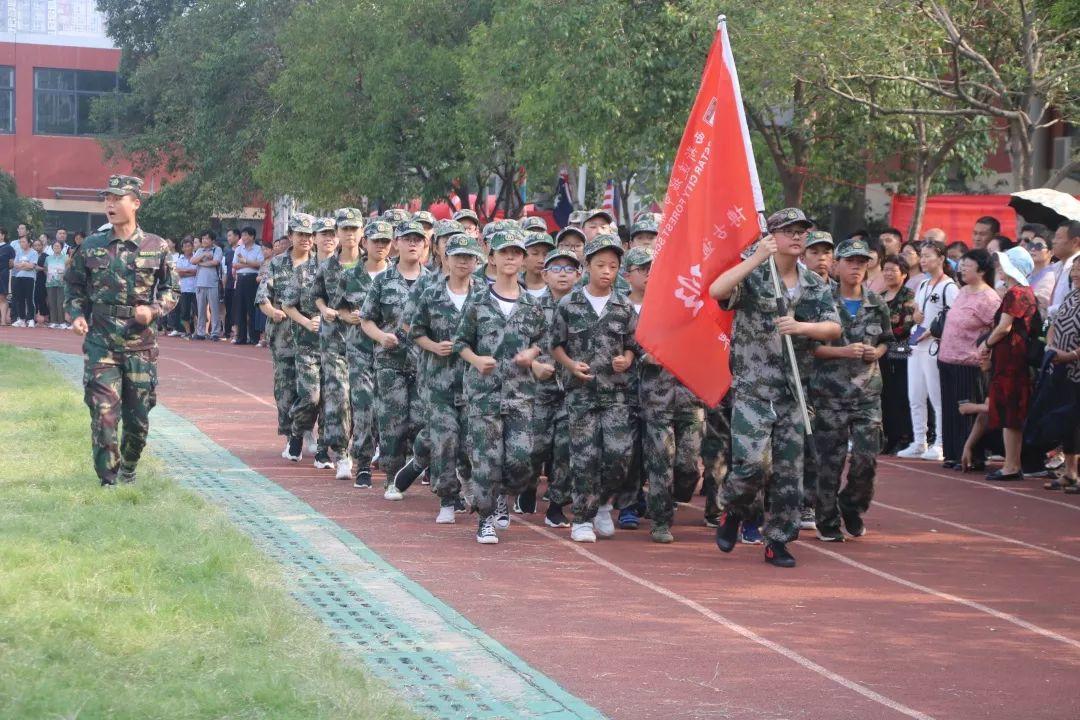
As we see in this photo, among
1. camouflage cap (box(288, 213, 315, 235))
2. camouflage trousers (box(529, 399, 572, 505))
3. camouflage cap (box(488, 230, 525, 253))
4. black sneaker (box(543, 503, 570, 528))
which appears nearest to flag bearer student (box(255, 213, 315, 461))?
camouflage cap (box(288, 213, 315, 235))

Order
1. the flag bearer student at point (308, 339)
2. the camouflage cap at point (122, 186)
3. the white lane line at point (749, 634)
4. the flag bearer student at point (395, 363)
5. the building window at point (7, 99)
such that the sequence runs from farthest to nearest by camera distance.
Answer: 1. the building window at point (7, 99)
2. the flag bearer student at point (308, 339)
3. the flag bearer student at point (395, 363)
4. the camouflage cap at point (122, 186)
5. the white lane line at point (749, 634)

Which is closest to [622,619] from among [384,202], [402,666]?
[402,666]

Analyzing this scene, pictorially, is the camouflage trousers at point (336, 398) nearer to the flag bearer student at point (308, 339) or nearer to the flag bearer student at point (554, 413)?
the flag bearer student at point (308, 339)

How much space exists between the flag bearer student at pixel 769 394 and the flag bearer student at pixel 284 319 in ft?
17.1

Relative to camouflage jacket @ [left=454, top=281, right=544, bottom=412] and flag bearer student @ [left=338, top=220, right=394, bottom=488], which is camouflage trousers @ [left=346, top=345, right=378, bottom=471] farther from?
camouflage jacket @ [left=454, top=281, right=544, bottom=412]

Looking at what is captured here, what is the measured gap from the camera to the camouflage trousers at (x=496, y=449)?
10.3 m

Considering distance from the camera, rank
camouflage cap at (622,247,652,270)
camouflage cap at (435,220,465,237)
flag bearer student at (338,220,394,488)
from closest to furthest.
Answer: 1. camouflage cap at (622,247,652,270)
2. camouflage cap at (435,220,465,237)
3. flag bearer student at (338,220,394,488)

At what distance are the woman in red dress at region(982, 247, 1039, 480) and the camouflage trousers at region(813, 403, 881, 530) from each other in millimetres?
3793

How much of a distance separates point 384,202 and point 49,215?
31109 millimetres

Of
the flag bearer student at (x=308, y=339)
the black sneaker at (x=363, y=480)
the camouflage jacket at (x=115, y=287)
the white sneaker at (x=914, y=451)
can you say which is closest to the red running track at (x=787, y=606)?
the black sneaker at (x=363, y=480)

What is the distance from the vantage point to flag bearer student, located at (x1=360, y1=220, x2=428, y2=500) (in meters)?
12.0

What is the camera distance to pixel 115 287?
1105cm

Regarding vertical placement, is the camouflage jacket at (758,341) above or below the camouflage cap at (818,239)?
below

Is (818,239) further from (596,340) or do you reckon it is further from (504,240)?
(504,240)
